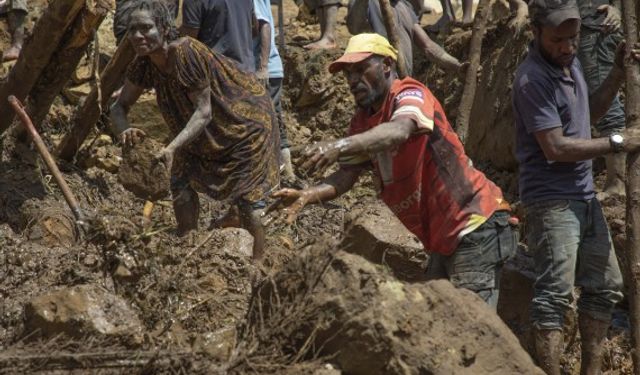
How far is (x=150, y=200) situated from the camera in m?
8.53

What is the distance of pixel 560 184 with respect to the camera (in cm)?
561

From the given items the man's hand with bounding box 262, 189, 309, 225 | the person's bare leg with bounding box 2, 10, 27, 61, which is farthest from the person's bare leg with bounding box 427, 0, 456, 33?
the man's hand with bounding box 262, 189, 309, 225

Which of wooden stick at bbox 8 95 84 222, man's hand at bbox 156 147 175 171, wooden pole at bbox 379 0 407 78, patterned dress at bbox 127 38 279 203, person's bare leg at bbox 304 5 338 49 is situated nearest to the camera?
man's hand at bbox 156 147 175 171

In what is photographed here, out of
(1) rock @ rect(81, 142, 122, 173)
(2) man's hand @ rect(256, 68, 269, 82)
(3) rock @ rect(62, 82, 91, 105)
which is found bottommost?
(1) rock @ rect(81, 142, 122, 173)

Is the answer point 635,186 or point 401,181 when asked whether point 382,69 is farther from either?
point 635,186

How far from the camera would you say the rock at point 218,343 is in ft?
15.9

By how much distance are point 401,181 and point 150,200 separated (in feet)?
11.5

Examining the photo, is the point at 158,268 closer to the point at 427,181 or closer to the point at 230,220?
the point at 427,181

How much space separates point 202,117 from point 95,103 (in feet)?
9.53

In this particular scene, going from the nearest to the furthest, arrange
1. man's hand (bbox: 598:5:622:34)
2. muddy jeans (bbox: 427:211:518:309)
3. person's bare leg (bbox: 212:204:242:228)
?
muddy jeans (bbox: 427:211:518:309) → person's bare leg (bbox: 212:204:242:228) → man's hand (bbox: 598:5:622:34)

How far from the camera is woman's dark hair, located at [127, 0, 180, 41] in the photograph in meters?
6.82

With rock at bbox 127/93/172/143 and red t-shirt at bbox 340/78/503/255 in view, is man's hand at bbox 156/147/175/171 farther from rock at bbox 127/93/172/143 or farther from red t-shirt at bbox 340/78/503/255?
rock at bbox 127/93/172/143

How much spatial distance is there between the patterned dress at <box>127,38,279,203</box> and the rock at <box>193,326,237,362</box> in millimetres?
1957

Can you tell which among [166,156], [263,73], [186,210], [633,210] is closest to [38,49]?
[263,73]
